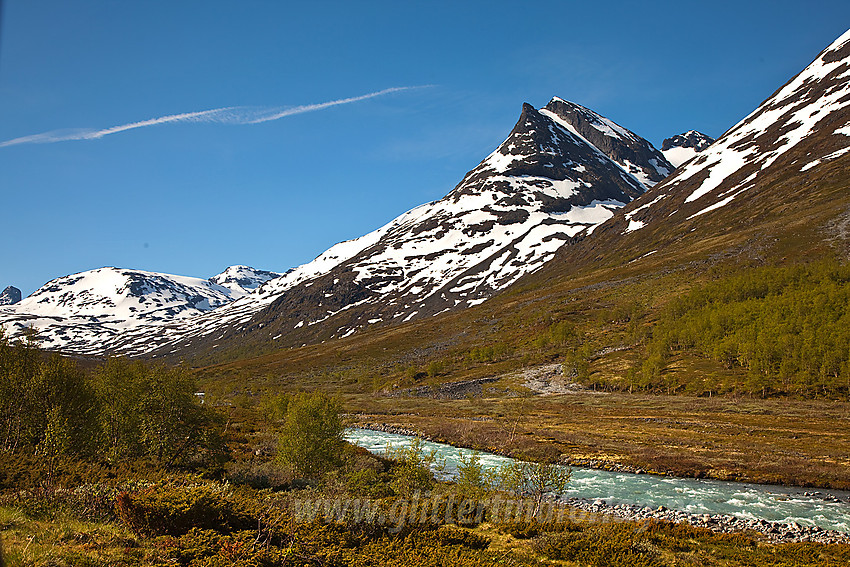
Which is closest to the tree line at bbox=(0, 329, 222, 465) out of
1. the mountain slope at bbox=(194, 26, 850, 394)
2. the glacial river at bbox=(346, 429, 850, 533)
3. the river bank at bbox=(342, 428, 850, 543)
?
the glacial river at bbox=(346, 429, 850, 533)

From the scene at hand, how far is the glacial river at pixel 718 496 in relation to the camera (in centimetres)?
3453

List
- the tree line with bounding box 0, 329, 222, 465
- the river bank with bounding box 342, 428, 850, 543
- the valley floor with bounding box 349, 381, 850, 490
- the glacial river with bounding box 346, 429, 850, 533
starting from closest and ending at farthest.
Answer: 1. the river bank with bounding box 342, 428, 850, 543
2. the tree line with bounding box 0, 329, 222, 465
3. the glacial river with bounding box 346, 429, 850, 533
4. the valley floor with bounding box 349, 381, 850, 490

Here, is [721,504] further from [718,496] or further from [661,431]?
[661,431]

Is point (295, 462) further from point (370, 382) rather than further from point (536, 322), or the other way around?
point (536, 322)

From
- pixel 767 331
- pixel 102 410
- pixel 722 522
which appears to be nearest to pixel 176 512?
pixel 102 410

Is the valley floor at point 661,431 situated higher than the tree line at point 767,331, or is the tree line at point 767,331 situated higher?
the tree line at point 767,331

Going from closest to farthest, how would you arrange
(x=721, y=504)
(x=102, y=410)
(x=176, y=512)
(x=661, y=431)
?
(x=176, y=512), (x=102, y=410), (x=721, y=504), (x=661, y=431)

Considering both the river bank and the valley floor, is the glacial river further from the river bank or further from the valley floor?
the valley floor

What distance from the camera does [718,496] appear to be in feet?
131

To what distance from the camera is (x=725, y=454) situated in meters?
53.0

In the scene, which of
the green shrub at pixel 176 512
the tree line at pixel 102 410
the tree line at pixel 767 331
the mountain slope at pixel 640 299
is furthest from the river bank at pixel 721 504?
the mountain slope at pixel 640 299

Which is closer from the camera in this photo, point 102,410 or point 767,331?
point 102,410

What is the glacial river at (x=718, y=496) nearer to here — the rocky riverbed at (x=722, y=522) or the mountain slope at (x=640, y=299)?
the rocky riverbed at (x=722, y=522)

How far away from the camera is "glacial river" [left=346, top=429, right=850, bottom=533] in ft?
113
